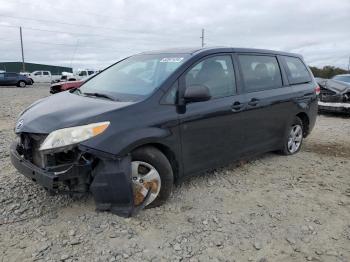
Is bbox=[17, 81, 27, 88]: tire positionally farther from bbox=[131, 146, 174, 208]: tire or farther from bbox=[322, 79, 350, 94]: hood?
bbox=[131, 146, 174, 208]: tire

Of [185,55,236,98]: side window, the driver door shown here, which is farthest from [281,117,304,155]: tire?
[185,55,236,98]: side window

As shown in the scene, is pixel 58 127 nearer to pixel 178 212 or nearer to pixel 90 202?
pixel 90 202

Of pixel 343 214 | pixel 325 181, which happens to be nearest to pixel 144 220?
pixel 343 214

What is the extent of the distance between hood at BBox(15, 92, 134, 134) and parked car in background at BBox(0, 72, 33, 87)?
1298 inches

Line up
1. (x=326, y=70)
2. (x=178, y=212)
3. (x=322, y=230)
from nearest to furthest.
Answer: (x=322, y=230), (x=178, y=212), (x=326, y=70)

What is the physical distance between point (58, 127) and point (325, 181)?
356 cm

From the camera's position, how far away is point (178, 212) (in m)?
3.96

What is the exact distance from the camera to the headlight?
3.42 meters

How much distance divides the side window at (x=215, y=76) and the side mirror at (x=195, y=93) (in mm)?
190

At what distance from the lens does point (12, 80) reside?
34.4 m

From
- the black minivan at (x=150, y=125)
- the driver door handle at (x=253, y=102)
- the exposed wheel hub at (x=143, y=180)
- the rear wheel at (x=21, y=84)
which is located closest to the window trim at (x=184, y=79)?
the black minivan at (x=150, y=125)

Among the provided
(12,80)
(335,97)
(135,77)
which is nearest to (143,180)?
(135,77)

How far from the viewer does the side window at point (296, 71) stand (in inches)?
243

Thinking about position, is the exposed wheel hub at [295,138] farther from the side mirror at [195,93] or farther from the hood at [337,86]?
the hood at [337,86]
